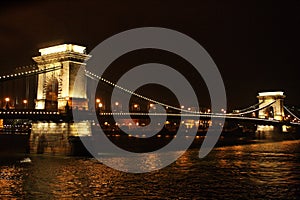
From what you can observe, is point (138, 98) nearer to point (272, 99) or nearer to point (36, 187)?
point (36, 187)

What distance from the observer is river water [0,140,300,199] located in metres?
16.3

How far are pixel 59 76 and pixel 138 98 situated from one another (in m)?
14.3

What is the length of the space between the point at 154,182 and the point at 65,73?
62.2 ft

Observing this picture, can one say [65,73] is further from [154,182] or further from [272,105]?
[272,105]

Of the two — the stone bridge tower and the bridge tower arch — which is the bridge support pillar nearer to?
the bridge tower arch

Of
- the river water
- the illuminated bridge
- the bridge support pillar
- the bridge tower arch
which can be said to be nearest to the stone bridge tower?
the illuminated bridge

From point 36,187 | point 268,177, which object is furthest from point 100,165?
point 268,177

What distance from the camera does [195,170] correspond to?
24.1 m

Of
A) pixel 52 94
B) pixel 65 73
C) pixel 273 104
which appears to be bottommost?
pixel 52 94

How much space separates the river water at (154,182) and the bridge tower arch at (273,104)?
201ft

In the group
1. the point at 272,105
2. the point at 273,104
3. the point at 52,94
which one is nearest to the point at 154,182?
the point at 52,94

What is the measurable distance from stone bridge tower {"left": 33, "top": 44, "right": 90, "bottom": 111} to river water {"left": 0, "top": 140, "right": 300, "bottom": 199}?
9653 millimetres

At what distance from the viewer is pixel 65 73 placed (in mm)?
36062

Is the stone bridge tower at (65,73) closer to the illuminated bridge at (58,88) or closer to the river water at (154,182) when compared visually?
the illuminated bridge at (58,88)
